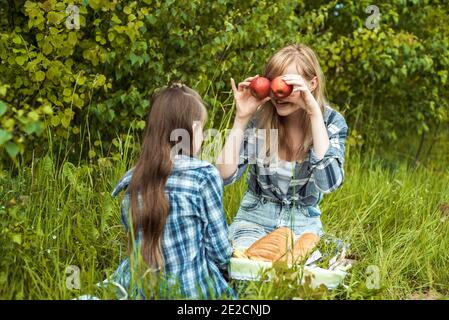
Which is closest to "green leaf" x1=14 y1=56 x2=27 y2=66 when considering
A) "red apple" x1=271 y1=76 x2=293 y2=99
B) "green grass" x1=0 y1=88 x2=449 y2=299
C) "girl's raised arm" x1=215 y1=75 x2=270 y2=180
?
"green grass" x1=0 y1=88 x2=449 y2=299

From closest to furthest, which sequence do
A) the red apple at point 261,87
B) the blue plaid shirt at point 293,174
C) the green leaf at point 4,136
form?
the green leaf at point 4,136
the red apple at point 261,87
the blue plaid shirt at point 293,174

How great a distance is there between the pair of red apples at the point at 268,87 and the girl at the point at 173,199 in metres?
0.48

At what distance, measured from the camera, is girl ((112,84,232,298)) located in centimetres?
264

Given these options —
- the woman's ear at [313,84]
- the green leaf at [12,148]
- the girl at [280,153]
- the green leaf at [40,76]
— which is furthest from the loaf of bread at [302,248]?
the green leaf at [40,76]

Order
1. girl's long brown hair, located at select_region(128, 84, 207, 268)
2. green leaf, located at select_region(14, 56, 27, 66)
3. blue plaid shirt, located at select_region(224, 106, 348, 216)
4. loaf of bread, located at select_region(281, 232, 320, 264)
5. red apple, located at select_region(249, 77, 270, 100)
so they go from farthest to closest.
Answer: green leaf, located at select_region(14, 56, 27, 66) < blue plaid shirt, located at select_region(224, 106, 348, 216) < red apple, located at select_region(249, 77, 270, 100) < loaf of bread, located at select_region(281, 232, 320, 264) < girl's long brown hair, located at select_region(128, 84, 207, 268)

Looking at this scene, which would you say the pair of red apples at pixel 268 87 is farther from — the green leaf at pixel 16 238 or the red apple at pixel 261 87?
the green leaf at pixel 16 238

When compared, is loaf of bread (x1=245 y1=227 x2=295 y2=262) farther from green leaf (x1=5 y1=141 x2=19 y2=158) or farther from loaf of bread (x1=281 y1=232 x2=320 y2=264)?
green leaf (x1=5 y1=141 x2=19 y2=158)

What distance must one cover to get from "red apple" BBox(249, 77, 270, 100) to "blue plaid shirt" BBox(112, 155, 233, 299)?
0.58 metres

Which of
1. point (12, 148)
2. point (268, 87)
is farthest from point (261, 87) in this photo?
point (12, 148)

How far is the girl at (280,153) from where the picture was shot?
3.23 meters

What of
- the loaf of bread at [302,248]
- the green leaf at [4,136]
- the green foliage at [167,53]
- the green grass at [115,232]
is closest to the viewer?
the green leaf at [4,136]

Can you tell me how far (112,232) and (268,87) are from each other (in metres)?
1.04

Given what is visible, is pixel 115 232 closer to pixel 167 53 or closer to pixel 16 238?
pixel 16 238
